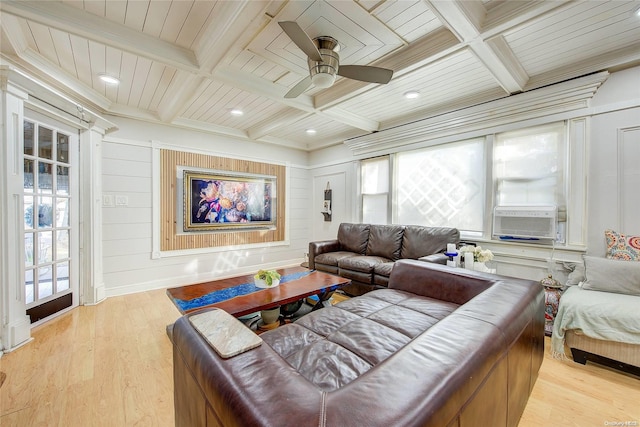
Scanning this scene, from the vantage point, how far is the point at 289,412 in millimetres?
594

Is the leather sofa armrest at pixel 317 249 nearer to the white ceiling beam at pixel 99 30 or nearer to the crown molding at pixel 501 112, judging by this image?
the crown molding at pixel 501 112

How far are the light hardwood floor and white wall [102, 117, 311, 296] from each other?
1203 millimetres

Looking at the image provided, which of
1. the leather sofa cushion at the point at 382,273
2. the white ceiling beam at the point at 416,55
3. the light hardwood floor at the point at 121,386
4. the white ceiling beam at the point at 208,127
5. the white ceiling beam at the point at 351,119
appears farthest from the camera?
the white ceiling beam at the point at 208,127

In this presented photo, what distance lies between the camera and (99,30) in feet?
6.01

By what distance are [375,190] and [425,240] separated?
1356 millimetres

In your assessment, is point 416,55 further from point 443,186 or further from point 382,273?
point 382,273

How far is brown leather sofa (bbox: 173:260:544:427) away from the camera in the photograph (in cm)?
62

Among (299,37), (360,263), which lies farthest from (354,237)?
(299,37)

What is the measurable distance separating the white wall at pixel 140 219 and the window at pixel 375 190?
2178 millimetres

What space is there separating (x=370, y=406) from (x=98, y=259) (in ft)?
12.6

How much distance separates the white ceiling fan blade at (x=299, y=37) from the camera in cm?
156

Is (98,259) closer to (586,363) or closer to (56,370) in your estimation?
(56,370)

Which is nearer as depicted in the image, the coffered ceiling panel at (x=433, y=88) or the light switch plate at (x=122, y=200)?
the coffered ceiling panel at (x=433, y=88)

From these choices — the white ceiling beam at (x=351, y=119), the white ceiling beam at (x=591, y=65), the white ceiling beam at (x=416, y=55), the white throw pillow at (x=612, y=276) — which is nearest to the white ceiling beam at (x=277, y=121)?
the white ceiling beam at (x=351, y=119)
